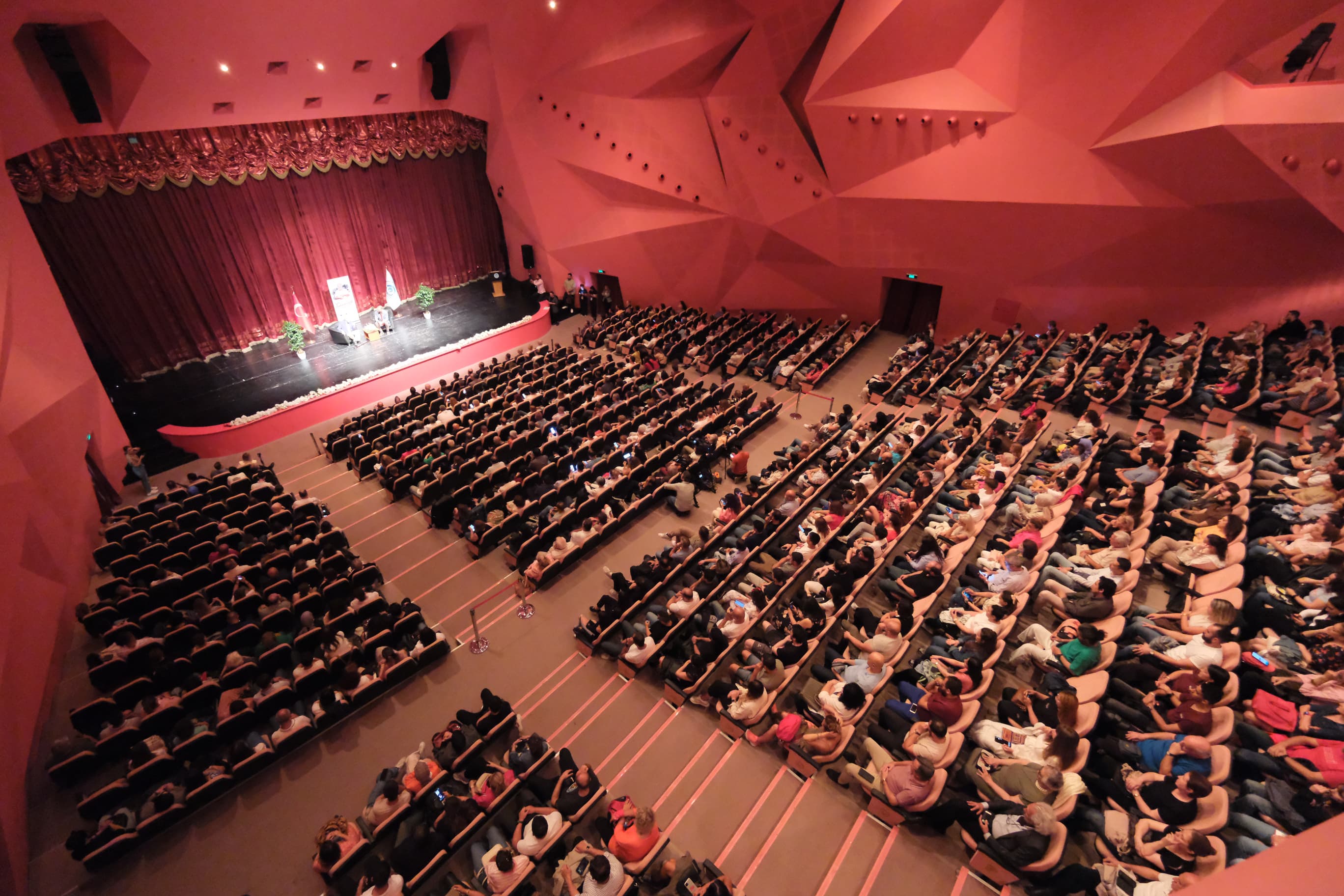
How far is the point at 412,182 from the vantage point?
52.7 feet

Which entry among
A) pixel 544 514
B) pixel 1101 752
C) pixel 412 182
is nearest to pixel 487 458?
pixel 544 514

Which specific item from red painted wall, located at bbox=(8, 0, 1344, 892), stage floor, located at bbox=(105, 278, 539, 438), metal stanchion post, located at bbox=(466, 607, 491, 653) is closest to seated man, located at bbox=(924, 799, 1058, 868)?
metal stanchion post, located at bbox=(466, 607, 491, 653)

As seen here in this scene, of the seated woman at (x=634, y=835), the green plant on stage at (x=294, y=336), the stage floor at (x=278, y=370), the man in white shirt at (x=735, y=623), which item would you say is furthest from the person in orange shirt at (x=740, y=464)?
the green plant on stage at (x=294, y=336)

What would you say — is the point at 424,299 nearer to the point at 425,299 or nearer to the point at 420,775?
the point at 425,299

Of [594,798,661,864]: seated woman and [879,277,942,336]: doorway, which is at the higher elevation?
[879,277,942,336]: doorway

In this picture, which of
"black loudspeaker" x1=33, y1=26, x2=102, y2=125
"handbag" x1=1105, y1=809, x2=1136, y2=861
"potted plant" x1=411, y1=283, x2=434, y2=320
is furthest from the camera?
"potted plant" x1=411, y1=283, x2=434, y2=320

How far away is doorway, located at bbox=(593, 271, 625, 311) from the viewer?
52.0 ft

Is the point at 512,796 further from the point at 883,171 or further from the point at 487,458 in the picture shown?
the point at 883,171

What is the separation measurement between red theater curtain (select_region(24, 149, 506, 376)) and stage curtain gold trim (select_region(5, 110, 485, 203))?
0.22 m

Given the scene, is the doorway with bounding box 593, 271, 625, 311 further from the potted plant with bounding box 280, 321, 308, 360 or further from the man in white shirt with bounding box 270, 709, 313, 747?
the man in white shirt with bounding box 270, 709, 313, 747

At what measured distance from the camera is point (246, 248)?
13570mm

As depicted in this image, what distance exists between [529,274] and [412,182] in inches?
151

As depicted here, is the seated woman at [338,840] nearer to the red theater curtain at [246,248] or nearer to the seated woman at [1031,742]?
the seated woman at [1031,742]

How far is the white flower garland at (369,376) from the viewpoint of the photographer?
34.8 ft
